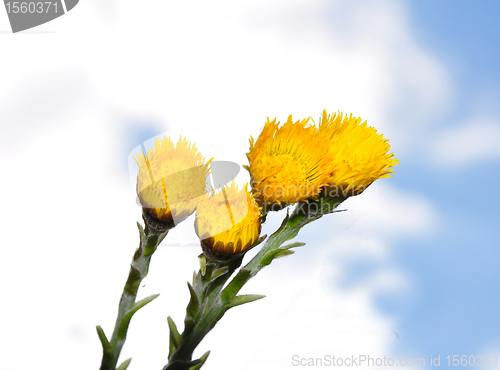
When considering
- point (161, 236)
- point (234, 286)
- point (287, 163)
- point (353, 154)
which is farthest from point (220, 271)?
point (353, 154)

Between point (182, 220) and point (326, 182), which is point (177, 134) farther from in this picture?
point (326, 182)

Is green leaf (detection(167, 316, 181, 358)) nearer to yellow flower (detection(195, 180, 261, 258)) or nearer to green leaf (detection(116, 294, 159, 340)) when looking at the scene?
green leaf (detection(116, 294, 159, 340))

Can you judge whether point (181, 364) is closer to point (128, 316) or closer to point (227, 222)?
point (128, 316)

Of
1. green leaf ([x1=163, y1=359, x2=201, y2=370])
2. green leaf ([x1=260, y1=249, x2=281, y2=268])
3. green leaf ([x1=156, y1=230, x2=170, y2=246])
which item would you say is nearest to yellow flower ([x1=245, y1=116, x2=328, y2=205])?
green leaf ([x1=260, y1=249, x2=281, y2=268])

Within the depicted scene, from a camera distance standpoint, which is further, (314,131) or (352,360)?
(352,360)

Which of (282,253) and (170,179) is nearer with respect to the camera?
(170,179)

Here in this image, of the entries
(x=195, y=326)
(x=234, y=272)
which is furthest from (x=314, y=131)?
(x=195, y=326)

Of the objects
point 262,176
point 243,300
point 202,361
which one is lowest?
point 202,361
